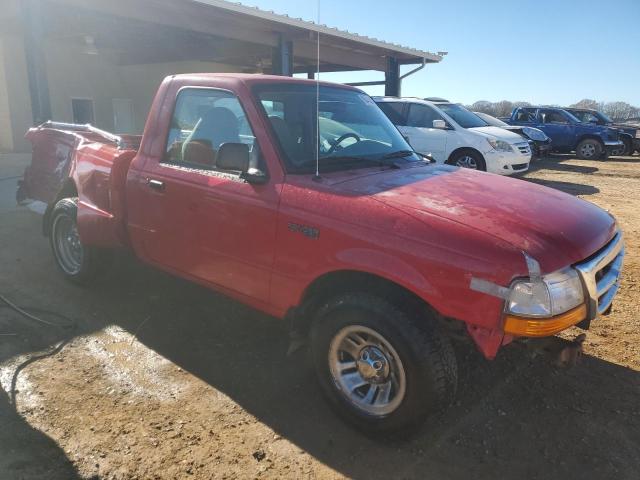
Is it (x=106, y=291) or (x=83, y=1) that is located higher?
(x=83, y=1)

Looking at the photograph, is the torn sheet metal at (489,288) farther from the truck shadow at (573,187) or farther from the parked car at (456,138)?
the truck shadow at (573,187)

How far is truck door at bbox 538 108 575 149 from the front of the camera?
17078mm

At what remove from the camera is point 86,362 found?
342 cm

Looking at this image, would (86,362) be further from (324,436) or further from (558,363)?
(558,363)

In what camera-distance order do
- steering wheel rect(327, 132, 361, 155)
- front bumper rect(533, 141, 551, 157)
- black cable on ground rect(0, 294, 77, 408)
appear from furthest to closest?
front bumper rect(533, 141, 551, 157) < steering wheel rect(327, 132, 361, 155) < black cable on ground rect(0, 294, 77, 408)

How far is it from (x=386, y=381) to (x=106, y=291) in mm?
3054

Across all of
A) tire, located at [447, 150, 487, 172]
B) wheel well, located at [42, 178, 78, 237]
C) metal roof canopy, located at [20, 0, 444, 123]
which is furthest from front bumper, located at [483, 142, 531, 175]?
wheel well, located at [42, 178, 78, 237]

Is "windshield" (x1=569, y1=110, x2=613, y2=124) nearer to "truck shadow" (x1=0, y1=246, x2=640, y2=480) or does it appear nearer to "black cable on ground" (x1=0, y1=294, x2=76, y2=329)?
"truck shadow" (x1=0, y1=246, x2=640, y2=480)

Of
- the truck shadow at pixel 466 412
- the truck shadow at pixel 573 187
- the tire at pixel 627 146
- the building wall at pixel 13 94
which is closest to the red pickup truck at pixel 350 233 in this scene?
the truck shadow at pixel 466 412

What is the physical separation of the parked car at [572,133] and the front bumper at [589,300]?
1595 centimetres

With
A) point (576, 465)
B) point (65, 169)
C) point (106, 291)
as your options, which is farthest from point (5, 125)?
point (576, 465)

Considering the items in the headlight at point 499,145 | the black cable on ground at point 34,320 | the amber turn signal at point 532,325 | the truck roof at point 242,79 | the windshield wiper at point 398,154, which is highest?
the truck roof at point 242,79

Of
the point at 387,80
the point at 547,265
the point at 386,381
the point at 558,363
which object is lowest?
the point at 386,381

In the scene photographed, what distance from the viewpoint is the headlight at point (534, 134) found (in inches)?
614
